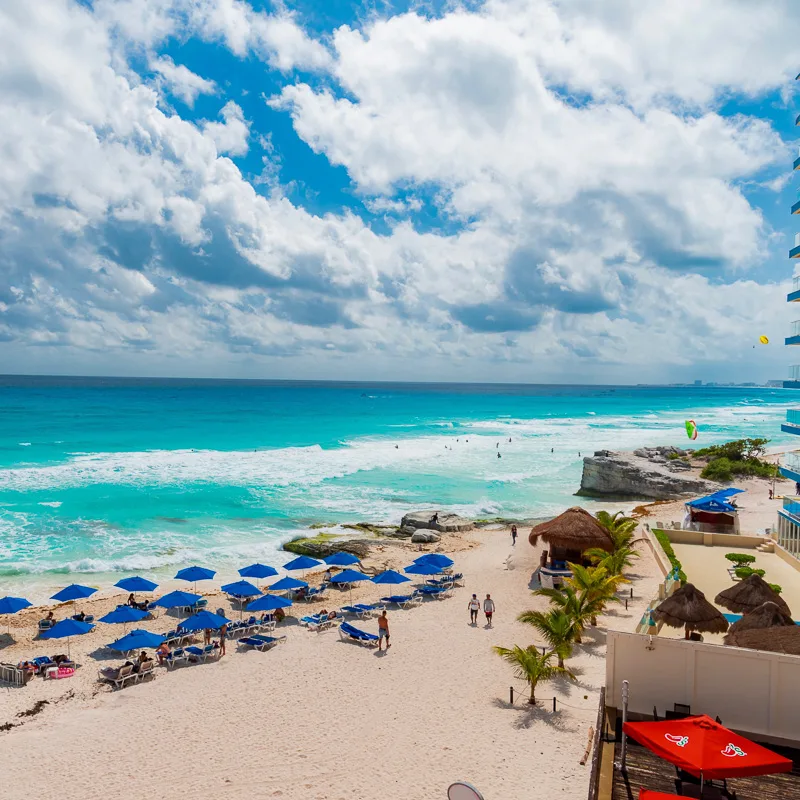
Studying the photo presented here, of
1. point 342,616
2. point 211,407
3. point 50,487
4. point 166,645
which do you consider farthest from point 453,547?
point 211,407

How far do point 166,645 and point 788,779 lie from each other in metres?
14.2

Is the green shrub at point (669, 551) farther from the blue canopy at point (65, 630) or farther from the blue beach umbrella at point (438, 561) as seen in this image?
the blue canopy at point (65, 630)

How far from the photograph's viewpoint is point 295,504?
119 feet

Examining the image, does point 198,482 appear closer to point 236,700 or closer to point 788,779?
point 236,700

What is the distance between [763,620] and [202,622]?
13.5 m

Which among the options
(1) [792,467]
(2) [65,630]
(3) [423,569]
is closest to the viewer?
(2) [65,630]

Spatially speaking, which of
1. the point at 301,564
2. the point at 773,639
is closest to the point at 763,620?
the point at 773,639

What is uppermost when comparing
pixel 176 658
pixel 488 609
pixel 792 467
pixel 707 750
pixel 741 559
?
pixel 792 467

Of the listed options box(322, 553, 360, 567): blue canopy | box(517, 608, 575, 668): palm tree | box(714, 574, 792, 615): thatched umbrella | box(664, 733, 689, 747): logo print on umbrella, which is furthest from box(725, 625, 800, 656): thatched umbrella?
box(322, 553, 360, 567): blue canopy

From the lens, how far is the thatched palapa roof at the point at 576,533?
20.2 meters

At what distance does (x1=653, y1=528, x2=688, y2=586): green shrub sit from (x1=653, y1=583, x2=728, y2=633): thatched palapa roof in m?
3.19

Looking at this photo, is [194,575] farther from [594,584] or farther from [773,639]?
[773,639]

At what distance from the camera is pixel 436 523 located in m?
30.7

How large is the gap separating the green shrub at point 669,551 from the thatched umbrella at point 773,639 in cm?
443
